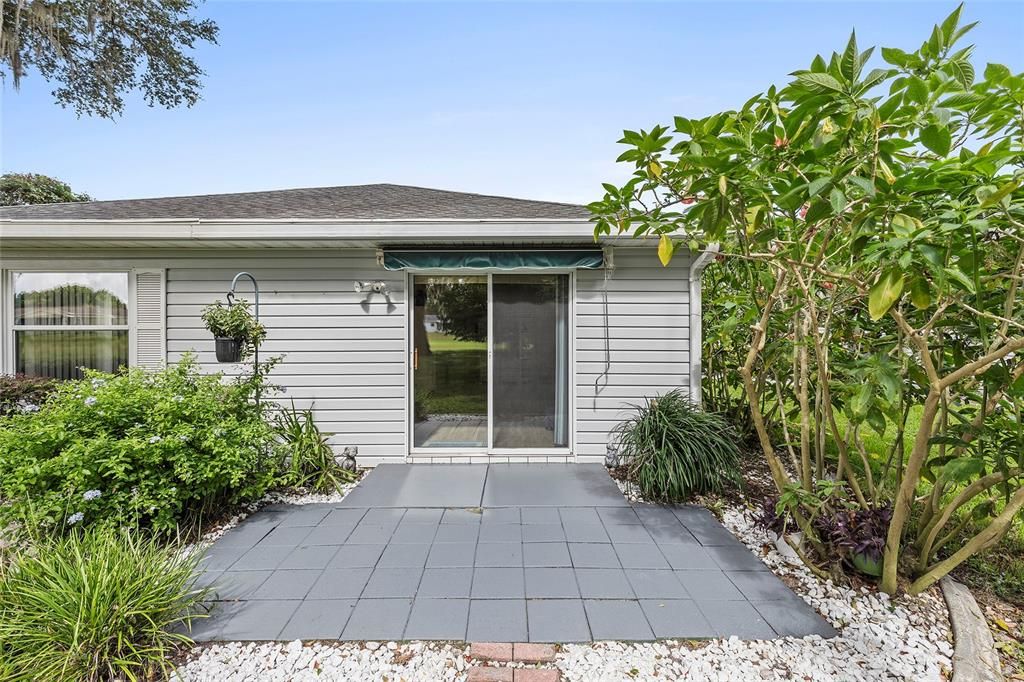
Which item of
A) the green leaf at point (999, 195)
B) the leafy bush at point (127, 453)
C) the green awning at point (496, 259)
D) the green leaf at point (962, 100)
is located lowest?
the leafy bush at point (127, 453)

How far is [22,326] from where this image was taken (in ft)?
16.8

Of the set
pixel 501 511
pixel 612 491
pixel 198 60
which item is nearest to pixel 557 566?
pixel 501 511

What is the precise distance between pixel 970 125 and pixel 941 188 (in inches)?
24.9

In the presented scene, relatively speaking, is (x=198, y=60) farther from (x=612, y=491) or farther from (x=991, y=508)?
(x=991, y=508)

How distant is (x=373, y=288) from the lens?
205 inches

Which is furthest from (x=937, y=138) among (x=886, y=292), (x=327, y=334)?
(x=327, y=334)

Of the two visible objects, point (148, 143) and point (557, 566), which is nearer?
point (557, 566)

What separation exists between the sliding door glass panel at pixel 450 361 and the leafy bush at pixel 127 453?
1.85m

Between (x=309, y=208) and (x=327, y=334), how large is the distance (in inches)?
67.9

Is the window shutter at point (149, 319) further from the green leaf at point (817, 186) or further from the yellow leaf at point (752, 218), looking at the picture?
the green leaf at point (817, 186)

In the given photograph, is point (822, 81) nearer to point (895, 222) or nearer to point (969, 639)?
point (895, 222)

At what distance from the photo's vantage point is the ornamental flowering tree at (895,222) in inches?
74.0

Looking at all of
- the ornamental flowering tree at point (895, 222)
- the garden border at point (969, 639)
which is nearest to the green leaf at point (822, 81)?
the ornamental flowering tree at point (895, 222)

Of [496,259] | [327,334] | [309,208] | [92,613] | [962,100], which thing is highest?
[309,208]
